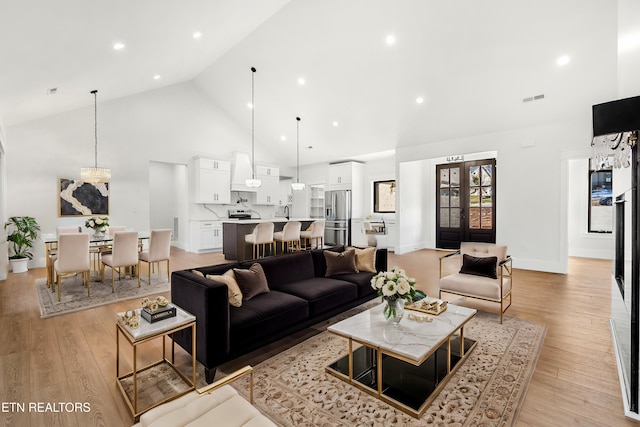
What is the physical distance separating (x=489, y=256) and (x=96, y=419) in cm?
413

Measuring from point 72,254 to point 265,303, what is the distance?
10.9 feet

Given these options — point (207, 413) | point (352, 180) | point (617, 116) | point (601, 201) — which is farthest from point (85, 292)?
point (601, 201)

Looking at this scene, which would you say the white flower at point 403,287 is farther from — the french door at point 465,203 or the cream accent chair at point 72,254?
the french door at point 465,203

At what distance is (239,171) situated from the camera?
8984 mm

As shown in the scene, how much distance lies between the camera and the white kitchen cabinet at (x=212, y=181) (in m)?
8.21

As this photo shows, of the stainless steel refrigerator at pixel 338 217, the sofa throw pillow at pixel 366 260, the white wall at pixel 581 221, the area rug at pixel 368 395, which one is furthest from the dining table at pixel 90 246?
the white wall at pixel 581 221

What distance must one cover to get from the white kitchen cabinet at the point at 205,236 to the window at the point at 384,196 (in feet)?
15.7

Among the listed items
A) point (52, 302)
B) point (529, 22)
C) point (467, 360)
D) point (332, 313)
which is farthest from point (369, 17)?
point (52, 302)

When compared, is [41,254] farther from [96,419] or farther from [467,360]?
[467,360]

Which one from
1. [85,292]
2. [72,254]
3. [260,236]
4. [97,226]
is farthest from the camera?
[260,236]

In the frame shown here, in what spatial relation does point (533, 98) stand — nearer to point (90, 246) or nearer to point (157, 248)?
point (157, 248)

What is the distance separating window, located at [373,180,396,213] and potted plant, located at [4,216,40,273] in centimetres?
815

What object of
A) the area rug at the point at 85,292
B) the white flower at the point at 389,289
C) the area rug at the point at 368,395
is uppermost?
the white flower at the point at 389,289

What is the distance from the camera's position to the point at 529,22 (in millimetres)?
3924
